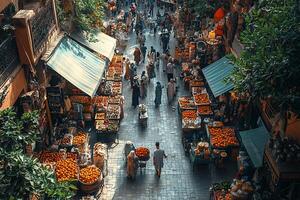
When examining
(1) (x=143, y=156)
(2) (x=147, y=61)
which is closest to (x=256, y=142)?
(1) (x=143, y=156)

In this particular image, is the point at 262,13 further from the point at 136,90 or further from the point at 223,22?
the point at 136,90

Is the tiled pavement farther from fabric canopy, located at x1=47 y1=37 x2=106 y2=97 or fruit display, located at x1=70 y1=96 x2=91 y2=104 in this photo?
fabric canopy, located at x1=47 y1=37 x2=106 y2=97

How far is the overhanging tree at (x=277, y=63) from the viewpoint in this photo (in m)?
9.44

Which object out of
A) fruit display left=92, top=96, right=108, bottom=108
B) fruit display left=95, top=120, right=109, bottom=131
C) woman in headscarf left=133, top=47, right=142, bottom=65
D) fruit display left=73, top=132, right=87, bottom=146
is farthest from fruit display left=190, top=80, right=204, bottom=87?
fruit display left=73, top=132, right=87, bottom=146

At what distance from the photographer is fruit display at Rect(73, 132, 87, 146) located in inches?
663

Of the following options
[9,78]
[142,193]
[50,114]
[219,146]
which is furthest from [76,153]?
[219,146]

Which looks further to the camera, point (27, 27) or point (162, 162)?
point (162, 162)

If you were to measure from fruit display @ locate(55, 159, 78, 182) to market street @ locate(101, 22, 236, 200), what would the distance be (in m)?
1.48

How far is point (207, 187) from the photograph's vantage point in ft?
52.0

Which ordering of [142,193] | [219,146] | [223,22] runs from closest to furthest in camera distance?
1. [142,193]
2. [219,146]
3. [223,22]

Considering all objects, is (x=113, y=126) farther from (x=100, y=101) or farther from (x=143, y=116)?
(x=100, y=101)

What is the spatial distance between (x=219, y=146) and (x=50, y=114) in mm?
7223

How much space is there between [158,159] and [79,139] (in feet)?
12.0

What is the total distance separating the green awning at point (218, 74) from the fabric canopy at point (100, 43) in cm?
523
